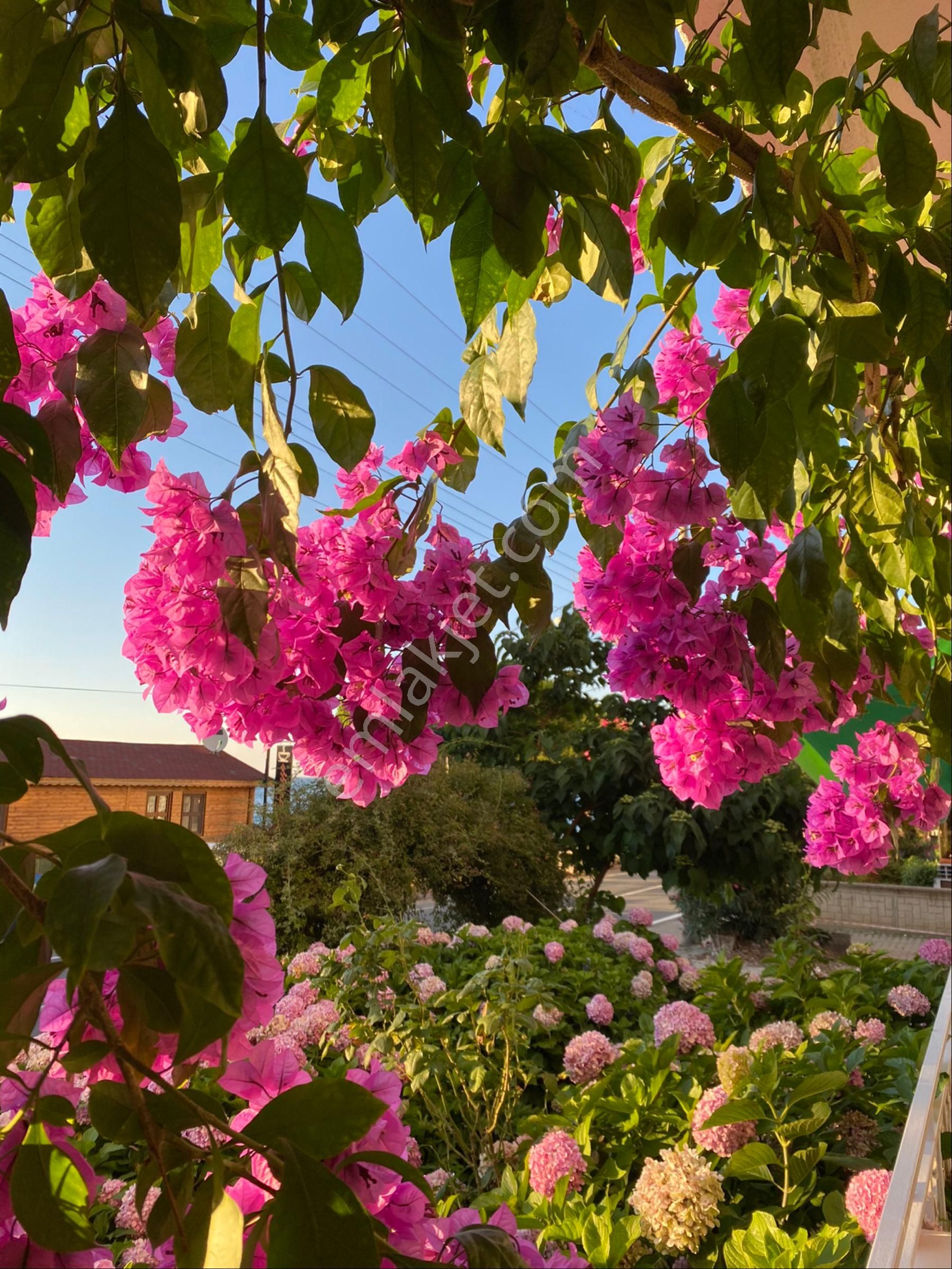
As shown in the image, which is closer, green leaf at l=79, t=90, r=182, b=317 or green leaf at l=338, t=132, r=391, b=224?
green leaf at l=79, t=90, r=182, b=317

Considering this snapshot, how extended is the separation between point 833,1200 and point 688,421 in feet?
3.38

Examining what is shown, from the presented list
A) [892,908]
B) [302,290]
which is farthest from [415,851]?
[892,908]

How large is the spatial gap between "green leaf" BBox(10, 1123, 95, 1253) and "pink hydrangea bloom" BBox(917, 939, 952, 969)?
8.25 ft

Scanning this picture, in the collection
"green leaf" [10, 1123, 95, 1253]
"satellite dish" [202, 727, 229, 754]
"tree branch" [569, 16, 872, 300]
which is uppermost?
"tree branch" [569, 16, 872, 300]

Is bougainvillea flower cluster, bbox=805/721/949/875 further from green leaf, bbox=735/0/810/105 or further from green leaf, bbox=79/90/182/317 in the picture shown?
green leaf, bbox=79/90/182/317

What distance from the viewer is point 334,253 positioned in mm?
405

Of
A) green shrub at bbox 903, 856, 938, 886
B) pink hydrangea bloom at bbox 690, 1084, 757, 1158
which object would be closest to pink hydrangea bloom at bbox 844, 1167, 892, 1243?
pink hydrangea bloom at bbox 690, 1084, 757, 1158

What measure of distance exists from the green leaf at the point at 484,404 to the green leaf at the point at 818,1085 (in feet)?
3.36

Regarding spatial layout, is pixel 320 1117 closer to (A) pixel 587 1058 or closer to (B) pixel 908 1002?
(A) pixel 587 1058

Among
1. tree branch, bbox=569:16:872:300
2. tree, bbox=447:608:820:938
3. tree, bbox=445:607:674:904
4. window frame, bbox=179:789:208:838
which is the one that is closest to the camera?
tree branch, bbox=569:16:872:300

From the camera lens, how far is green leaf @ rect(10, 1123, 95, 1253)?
22 cm

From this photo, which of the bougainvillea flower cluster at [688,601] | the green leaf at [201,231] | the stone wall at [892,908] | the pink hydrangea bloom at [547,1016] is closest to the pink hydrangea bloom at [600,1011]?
the pink hydrangea bloom at [547,1016]

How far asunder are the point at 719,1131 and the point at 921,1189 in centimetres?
36

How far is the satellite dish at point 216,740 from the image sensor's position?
499 mm
